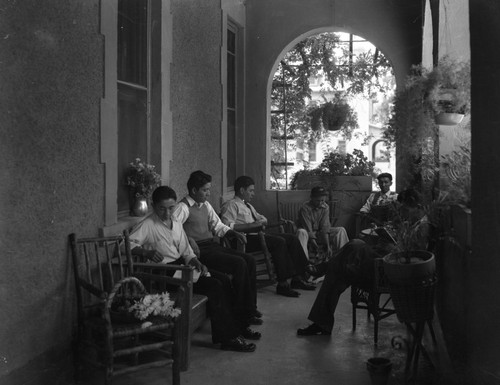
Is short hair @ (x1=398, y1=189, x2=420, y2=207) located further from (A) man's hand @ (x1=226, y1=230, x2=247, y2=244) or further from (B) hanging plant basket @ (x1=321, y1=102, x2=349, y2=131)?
(B) hanging plant basket @ (x1=321, y1=102, x2=349, y2=131)

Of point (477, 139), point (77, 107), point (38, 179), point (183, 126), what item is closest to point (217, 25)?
point (183, 126)

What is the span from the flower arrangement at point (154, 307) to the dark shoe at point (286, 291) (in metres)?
2.92

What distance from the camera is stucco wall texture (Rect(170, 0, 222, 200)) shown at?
6570mm

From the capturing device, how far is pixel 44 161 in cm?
397

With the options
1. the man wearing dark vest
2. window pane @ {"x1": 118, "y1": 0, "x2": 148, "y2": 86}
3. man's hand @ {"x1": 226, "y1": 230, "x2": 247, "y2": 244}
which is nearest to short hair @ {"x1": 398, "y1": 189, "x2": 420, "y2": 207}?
man's hand @ {"x1": 226, "y1": 230, "x2": 247, "y2": 244}

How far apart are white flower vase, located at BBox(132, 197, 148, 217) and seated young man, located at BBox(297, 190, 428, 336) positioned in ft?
5.12

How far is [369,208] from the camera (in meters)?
8.78

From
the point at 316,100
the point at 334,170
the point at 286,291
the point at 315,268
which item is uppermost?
the point at 316,100

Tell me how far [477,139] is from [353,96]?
8409mm

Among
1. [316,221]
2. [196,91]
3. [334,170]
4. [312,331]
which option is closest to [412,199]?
[312,331]

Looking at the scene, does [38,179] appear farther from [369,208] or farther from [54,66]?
[369,208]

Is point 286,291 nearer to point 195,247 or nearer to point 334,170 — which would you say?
point 195,247

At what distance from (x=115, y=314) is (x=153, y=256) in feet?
2.79

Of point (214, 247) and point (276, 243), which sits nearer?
point (214, 247)
